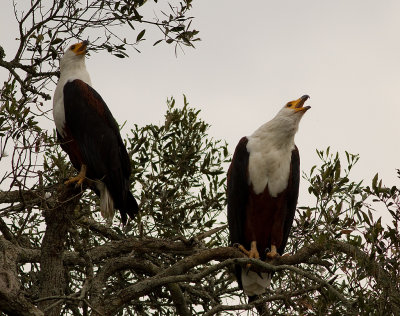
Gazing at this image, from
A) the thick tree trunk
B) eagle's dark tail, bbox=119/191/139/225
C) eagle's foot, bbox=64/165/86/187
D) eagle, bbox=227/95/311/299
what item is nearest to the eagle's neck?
eagle, bbox=227/95/311/299

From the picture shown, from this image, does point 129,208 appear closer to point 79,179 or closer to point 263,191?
point 79,179

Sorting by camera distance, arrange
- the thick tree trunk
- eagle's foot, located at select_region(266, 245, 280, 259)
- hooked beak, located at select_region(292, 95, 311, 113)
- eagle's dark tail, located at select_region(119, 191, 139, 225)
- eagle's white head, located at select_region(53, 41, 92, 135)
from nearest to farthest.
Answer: the thick tree trunk < eagle's foot, located at select_region(266, 245, 280, 259) < eagle's dark tail, located at select_region(119, 191, 139, 225) < hooked beak, located at select_region(292, 95, 311, 113) < eagle's white head, located at select_region(53, 41, 92, 135)

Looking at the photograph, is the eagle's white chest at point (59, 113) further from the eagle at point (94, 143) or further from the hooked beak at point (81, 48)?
the hooked beak at point (81, 48)

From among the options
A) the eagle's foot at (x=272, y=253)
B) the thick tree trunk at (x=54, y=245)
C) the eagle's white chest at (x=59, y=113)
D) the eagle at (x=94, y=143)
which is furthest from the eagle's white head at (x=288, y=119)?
the thick tree trunk at (x=54, y=245)

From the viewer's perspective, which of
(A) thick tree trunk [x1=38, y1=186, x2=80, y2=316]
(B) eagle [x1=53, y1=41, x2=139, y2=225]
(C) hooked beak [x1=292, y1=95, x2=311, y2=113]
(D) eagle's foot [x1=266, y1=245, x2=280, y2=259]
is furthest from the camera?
(C) hooked beak [x1=292, y1=95, x2=311, y2=113]

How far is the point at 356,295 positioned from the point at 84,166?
2.99m

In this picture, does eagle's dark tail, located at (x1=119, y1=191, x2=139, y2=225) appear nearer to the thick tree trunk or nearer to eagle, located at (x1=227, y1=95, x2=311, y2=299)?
eagle, located at (x1=227, y1=95, x2=311, y2=299)

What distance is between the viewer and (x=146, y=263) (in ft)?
19.3

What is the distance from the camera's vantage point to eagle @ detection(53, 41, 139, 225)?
6.56 meters

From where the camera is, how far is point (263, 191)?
Answer: 6.36 metres

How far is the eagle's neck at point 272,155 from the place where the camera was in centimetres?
634

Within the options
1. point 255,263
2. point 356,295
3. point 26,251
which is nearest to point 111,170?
point 26,251

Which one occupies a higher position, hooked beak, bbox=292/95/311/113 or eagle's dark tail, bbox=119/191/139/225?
hooked beak, bbox=292/95/311/113

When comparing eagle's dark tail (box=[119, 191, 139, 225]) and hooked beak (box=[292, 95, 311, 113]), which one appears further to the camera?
hooked beak (box=[292, 95, 311, 113])
